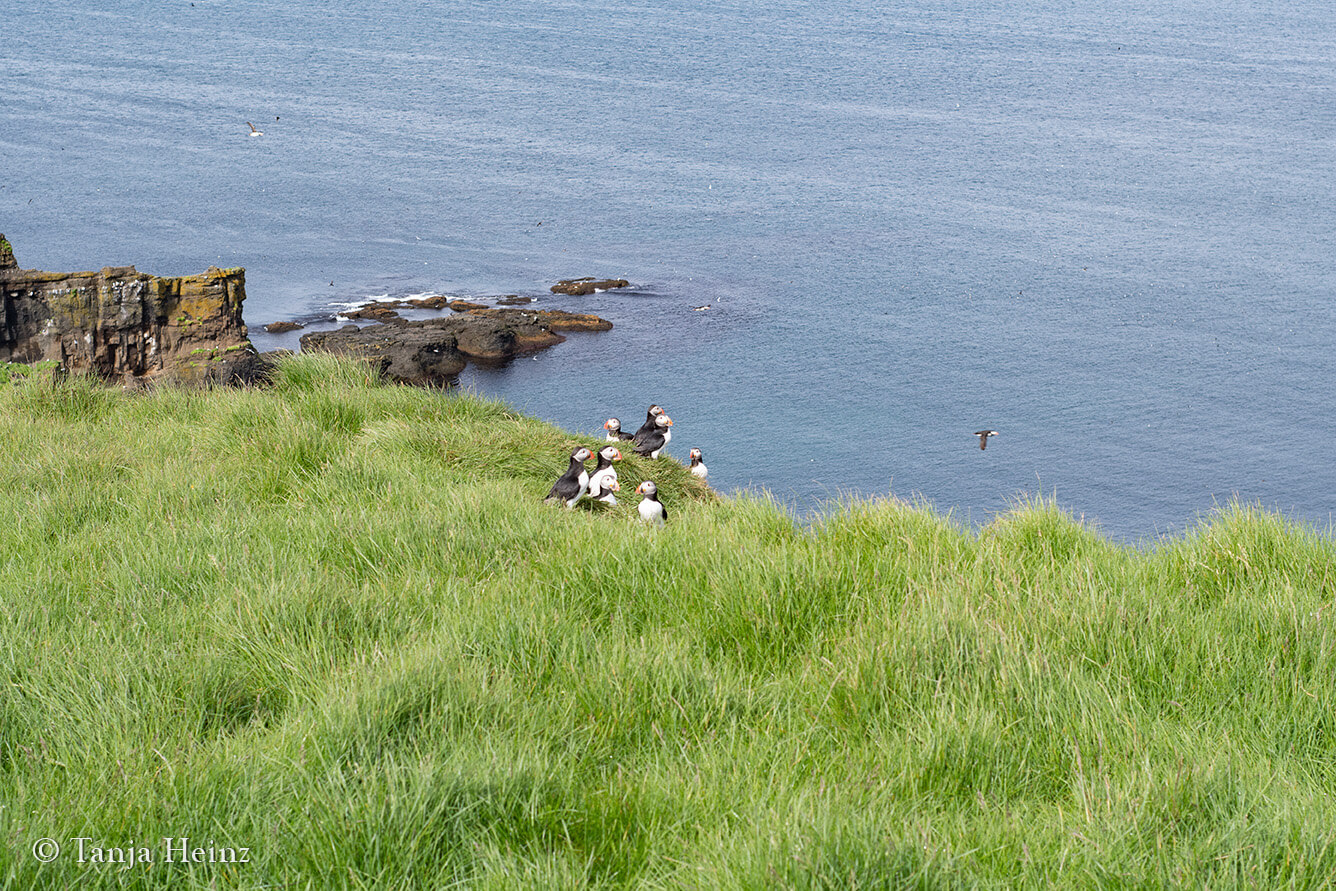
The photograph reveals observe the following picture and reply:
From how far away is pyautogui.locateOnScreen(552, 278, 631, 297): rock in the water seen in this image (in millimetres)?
82750

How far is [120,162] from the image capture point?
110 m

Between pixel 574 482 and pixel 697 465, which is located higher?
pixel 574 482

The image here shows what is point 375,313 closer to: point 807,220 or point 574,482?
point 807,220

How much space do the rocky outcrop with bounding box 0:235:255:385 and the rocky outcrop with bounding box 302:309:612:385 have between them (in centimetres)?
2522

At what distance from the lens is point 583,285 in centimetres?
8269

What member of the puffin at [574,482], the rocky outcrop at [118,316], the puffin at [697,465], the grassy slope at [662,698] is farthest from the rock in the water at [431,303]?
the grassy slope at [662,698]

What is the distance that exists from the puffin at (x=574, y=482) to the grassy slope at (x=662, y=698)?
9.22ft

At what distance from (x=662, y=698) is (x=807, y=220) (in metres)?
97.3

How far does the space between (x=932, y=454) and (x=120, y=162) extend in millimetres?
87384

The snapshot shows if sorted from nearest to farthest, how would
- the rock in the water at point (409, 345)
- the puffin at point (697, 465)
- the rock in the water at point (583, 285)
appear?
the puffin at point (697, 465), the rock in the water at point (409, 345), the rock in the water at point (583, 285)

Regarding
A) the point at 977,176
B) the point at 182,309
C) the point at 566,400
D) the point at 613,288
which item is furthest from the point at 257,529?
the point at 977,176

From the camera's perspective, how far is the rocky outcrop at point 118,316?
28953 millimetres

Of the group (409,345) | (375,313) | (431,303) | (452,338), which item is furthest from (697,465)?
(431,303)

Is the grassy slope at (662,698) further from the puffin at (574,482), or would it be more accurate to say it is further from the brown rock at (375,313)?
the brown rock at (375,313)
